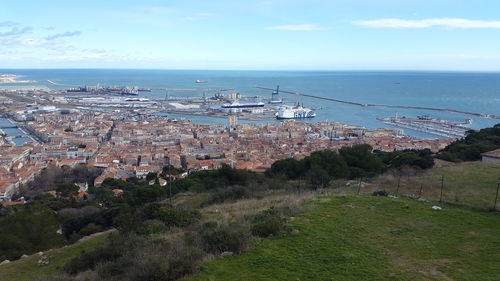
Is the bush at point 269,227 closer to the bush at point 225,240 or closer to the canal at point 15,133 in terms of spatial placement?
the bush at point 225,240

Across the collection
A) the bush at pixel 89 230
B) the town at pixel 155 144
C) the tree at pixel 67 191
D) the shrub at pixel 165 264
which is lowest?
the town at pixel 155 144

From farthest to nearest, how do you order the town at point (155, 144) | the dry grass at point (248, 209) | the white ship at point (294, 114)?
the white ship at point (294, 114)
the town at point (155, 144)
the dry grass at point (248, 209)

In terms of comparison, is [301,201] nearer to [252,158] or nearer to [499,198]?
[499,198]

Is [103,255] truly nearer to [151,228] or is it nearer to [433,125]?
[151,228]

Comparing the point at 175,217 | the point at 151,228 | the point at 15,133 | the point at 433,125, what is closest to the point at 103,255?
the point at 151,228

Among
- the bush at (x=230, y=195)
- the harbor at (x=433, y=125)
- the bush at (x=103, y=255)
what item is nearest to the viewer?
the bush at (x=103, y=255)

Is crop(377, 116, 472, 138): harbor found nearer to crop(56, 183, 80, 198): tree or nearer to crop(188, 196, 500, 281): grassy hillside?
crop(56, 183, 80, 198): tree

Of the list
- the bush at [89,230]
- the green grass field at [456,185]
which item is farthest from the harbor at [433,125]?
the bush at [89,230]
